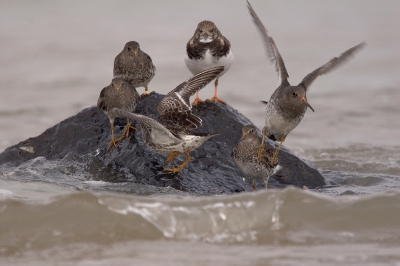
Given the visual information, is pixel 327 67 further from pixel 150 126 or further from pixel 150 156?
pixel 150 156

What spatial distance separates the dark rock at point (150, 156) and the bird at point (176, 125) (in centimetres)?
24

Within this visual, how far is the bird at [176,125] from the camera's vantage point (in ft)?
24.5

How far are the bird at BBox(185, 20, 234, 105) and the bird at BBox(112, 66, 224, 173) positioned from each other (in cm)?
49

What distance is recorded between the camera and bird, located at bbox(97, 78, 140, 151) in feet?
26.9

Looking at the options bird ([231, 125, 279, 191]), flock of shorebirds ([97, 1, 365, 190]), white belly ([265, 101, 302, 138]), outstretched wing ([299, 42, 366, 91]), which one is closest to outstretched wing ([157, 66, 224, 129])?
flock of shorebirds ([97, 1, 365, 190])

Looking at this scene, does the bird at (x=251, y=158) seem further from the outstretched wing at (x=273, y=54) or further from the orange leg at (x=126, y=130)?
the orange leg at (x=126, y=130)

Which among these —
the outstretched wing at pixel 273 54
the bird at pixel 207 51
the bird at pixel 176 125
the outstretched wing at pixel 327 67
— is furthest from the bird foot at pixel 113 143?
the outstretched wing at pixel 327 67

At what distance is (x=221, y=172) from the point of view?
8.04 meters

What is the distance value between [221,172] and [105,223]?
2.24m

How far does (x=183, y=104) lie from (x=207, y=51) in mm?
1149

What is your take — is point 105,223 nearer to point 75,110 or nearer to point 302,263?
point 302,263

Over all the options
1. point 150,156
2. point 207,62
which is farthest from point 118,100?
point 207,62

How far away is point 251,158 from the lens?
7.54 metres

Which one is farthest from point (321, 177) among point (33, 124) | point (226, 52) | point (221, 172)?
point (33, 124)
